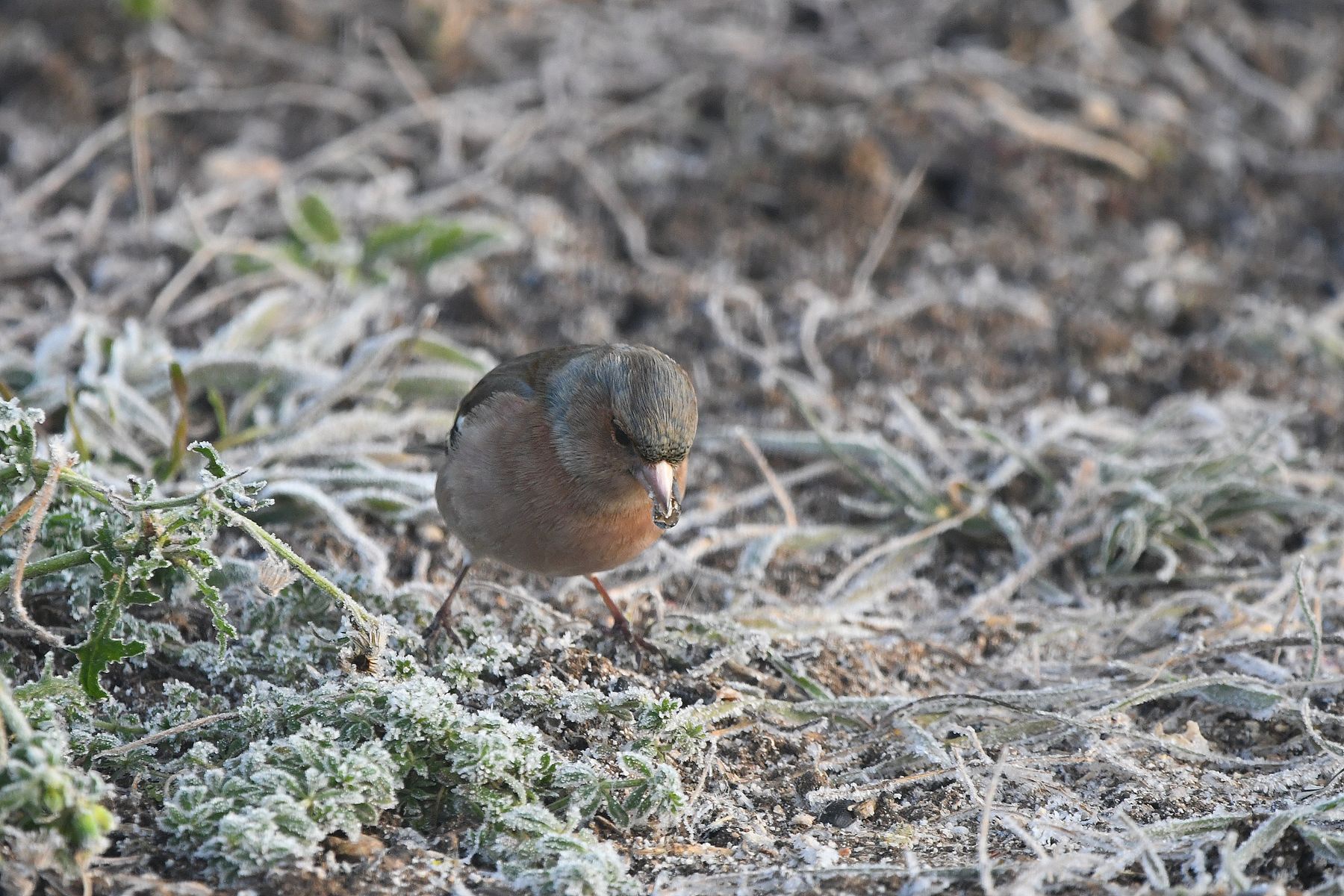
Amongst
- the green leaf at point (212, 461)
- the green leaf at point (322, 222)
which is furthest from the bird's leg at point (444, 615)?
the green leaf at point (322, 222)

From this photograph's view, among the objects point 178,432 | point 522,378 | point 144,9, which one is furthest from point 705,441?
point 144,9

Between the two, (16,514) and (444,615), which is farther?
(444,615)

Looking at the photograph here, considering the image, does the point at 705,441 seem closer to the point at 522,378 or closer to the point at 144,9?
the point at 522,378

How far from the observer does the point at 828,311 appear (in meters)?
5.23

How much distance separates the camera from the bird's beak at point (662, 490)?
10.3ft

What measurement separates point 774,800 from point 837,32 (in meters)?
4.53

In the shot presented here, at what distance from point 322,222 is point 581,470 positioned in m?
2.38

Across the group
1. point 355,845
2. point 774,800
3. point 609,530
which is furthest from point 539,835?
point 609,530

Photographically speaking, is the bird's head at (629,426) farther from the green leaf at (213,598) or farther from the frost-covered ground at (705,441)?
the green leaf at (213,598)

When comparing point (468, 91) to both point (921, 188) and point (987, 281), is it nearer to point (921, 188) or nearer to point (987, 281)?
point (921, 188)

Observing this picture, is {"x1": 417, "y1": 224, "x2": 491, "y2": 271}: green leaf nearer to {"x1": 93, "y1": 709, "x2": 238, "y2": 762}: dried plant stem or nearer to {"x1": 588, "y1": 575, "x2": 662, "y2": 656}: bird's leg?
{"x1": 588, "y1": 575, "x2": 662, "y2": 656}: bird's leg

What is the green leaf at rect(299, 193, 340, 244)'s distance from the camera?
5176 millimetres

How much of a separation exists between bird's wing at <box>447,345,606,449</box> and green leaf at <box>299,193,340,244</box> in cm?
178

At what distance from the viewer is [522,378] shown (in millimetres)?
3535
